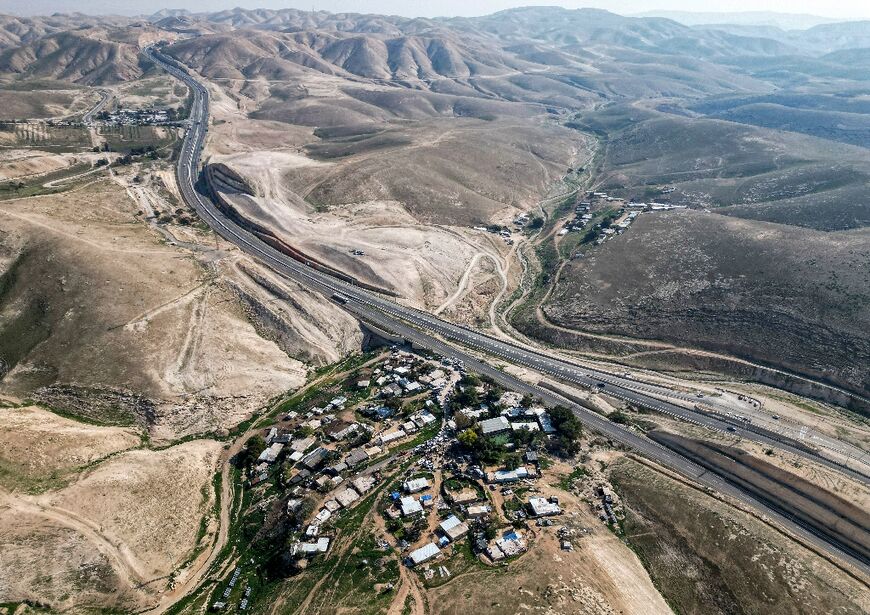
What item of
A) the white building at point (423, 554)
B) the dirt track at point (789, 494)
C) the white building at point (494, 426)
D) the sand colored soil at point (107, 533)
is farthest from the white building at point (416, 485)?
the dirt track at point (789, 494)

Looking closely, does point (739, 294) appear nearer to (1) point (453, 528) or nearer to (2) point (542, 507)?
(2) point (542, 507)

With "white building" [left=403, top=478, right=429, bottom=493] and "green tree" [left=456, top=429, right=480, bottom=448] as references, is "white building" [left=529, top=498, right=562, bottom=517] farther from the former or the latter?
"white building" [left=403, top=478, right=429, bottom=493]

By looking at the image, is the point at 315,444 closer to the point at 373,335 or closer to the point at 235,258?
the point at 373,335

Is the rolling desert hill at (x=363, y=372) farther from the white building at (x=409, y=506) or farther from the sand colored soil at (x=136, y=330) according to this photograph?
Result: the white building at (x=409, y=506)

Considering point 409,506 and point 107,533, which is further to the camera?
point 409,506

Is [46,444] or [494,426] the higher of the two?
[46,444]

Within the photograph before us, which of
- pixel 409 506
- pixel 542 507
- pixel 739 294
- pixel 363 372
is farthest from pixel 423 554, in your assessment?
pixel 739 294

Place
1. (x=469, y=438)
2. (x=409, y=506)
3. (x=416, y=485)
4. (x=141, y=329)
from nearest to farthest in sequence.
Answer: (x=409, y=506) < (x=416, y=485) < (x=469, y=438) < (x=141, y=329)

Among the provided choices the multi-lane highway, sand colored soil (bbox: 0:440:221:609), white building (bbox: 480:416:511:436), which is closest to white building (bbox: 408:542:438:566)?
white building (bbox: 480:416:511:436)
